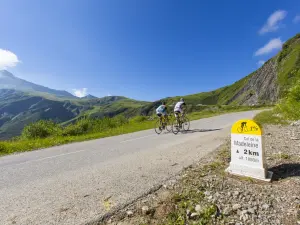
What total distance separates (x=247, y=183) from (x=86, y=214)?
3.43m

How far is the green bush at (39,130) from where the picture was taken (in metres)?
16.3

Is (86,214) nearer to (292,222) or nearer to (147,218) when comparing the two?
(147,218)

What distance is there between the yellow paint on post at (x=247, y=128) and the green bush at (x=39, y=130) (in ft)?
50.3

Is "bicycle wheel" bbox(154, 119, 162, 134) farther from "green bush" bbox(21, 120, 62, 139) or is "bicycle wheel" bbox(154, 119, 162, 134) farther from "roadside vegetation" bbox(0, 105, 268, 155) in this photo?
"green bush" bbox(21, 120, 62, 139)

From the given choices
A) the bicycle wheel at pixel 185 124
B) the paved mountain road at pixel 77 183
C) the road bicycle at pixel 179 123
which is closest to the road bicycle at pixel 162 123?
the road bicycle at pixel 179 123

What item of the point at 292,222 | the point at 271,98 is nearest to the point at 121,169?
the point at 292,222

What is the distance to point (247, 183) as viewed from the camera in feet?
14.4

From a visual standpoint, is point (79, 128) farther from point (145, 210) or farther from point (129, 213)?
point (145, 210)

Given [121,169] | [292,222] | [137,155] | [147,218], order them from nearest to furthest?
[292,222]
[147,218]
[121,169]
[137,155]

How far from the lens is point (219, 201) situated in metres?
3.64

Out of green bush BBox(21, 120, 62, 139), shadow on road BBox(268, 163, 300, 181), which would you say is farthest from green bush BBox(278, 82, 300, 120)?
green bush BBox(21, 120, 62, 139)

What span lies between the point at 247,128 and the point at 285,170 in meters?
1.35

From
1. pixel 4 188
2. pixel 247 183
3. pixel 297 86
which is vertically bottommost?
pixel 4 188

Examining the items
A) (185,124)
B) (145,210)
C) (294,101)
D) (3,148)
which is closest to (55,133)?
(3,148)
